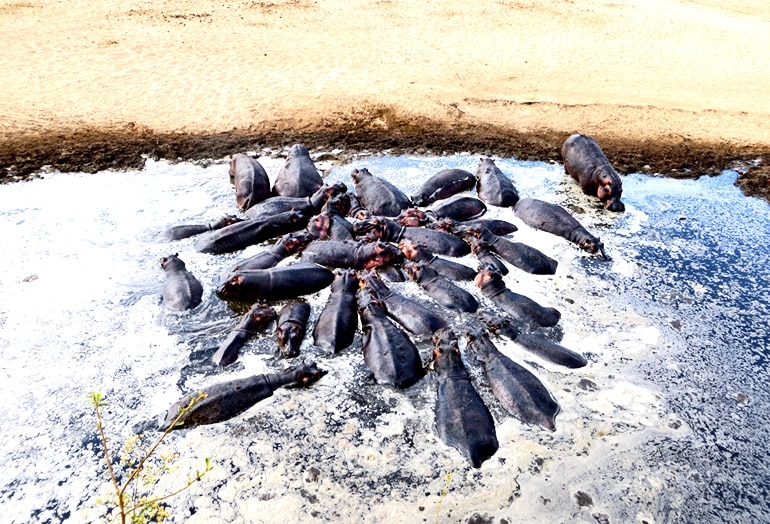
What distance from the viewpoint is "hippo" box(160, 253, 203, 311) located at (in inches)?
254

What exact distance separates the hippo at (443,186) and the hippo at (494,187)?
20 cm

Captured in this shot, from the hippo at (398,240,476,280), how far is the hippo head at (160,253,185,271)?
2.63m

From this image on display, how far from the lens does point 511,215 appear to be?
880cm

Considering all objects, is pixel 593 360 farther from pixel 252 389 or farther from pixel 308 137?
pixel 308 137

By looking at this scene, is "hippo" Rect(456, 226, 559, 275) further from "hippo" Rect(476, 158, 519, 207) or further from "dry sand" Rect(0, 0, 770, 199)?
"dry sand" Rect(0, 0, 770, 199)

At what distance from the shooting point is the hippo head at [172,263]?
693 cm

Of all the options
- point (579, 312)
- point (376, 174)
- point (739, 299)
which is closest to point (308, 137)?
point (376, 174)

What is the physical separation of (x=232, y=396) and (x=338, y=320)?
1.33 metres

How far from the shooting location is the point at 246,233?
7574 mm

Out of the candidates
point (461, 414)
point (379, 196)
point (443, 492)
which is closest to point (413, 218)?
point (379, 196)

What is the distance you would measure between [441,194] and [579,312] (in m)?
3.17

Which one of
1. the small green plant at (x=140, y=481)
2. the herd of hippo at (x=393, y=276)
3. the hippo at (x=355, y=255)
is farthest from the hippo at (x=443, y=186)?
the small green plant at (x=140, y=481)

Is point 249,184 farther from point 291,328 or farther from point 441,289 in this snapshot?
point 441,289

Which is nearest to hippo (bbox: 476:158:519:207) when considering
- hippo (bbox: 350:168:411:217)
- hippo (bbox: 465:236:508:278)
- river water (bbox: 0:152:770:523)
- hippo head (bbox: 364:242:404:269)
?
river water (bbox: 0:152:770:523)
